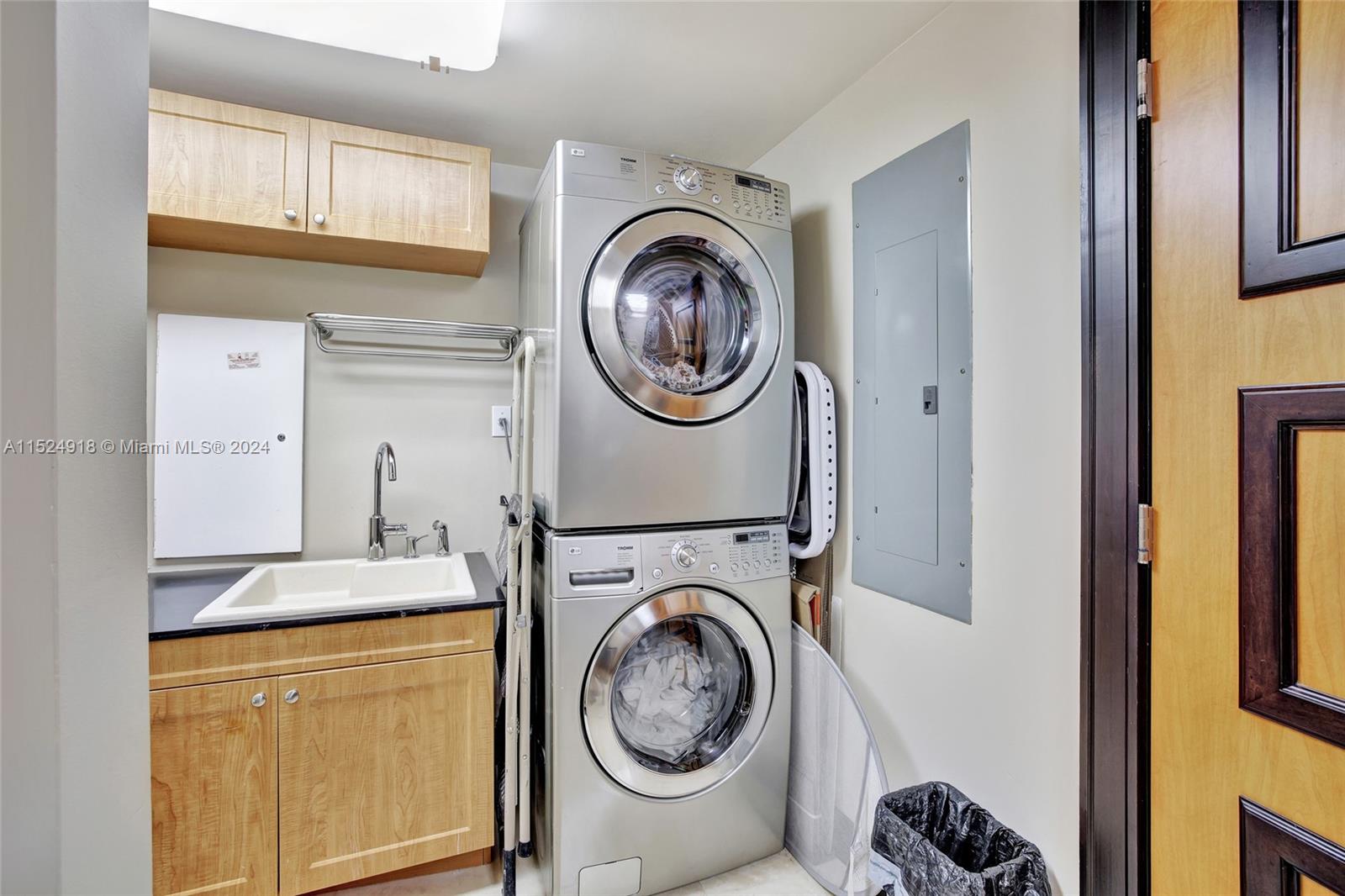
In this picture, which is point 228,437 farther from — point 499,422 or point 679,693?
point 679,693

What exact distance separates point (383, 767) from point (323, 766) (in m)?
0.15

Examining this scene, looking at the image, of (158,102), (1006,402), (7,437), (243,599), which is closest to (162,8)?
(158,102)

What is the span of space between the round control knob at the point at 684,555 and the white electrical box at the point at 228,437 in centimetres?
147

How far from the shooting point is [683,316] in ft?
5.90

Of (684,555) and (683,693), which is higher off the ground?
(684,555)

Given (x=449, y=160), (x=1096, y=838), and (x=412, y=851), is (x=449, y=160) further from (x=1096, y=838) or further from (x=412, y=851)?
(x=1096, y=838)

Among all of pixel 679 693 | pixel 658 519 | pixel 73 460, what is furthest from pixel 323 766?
pixel 73 460

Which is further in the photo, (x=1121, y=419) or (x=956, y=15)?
(x=956, y=15)

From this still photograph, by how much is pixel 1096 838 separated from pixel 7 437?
1691 millimetres

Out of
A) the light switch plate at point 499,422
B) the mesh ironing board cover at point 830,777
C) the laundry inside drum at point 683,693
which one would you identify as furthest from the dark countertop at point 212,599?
the mesh ironing board cover at point 830,777

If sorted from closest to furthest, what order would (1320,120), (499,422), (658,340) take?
(1320,120) → (658,340) → (499,422)

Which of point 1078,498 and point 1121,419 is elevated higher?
point 1121,419

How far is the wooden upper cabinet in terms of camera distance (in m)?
1.72

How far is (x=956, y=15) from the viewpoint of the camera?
1.50 m
